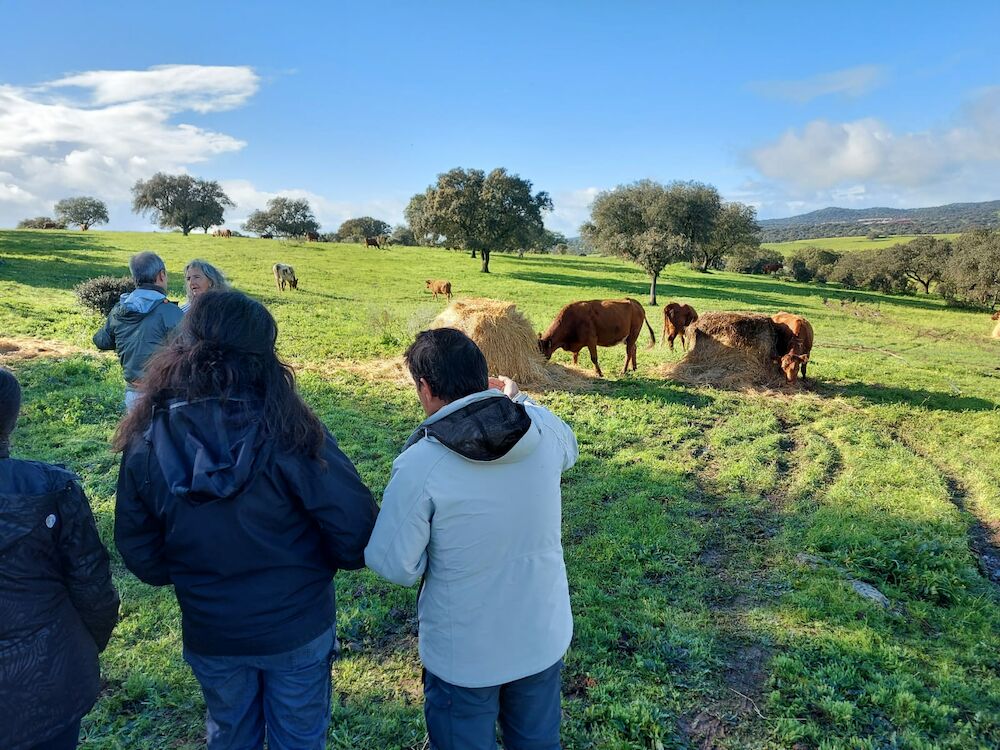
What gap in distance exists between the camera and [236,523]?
1.84m

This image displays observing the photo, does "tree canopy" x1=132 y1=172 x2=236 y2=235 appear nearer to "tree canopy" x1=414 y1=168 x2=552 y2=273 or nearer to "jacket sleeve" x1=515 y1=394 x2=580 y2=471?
"tree canopy" x1=414 y1=168 x2=552 y2=273

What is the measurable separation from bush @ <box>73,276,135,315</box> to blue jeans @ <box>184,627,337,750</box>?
14.4 m

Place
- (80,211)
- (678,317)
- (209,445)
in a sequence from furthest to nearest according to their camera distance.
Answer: (80,211) < (678,317) < (209,445)

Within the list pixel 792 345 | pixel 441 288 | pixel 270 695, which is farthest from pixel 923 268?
pixel 270 695

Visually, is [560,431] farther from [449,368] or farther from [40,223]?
[40,223]

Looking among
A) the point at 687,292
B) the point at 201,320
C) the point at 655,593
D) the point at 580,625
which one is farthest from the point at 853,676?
the point at 687,292

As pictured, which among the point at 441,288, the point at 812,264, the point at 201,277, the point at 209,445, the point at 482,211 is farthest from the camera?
the point at 812,264

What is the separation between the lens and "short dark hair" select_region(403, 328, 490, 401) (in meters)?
2.03

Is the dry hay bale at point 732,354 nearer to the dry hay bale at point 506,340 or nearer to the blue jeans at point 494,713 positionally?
the dry hay bale at point 506,340

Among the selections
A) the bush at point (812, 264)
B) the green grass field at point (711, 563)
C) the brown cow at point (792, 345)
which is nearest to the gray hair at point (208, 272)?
the green grass field at point (711, 563)

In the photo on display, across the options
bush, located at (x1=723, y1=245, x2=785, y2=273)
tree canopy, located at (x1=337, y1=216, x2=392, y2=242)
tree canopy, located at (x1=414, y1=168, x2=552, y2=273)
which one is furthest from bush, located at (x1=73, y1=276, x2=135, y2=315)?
tree canopy, located at (x1=337, y1=216, x2=392, y2=242)

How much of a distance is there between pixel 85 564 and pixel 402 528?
44.8 inches

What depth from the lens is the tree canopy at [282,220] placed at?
5738cm

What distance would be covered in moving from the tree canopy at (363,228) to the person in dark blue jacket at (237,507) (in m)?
77.4
